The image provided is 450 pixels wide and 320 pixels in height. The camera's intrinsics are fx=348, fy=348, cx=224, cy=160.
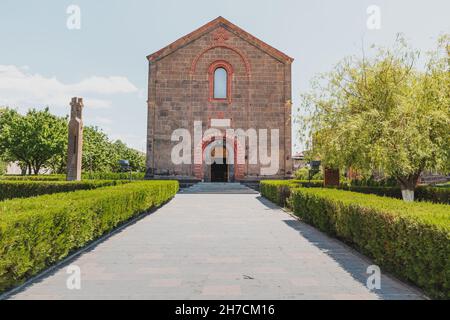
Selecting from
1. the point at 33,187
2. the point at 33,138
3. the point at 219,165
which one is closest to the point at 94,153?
the point at 33,138

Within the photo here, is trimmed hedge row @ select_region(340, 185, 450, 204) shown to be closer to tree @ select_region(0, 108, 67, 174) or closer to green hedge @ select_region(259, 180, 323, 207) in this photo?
green hedge @ select_region(259, 180, 323, 207)

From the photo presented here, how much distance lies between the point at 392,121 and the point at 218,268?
9057mm

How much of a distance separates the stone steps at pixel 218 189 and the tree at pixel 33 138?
16832 mm

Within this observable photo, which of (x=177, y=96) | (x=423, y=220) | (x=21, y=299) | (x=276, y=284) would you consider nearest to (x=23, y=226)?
(x=21, y=299)

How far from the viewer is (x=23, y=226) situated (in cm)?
509

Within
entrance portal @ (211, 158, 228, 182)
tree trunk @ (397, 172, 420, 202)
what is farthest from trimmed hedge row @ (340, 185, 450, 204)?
entrance portal @ (211, 158, 228, 182)

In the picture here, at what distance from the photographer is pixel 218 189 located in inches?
1013

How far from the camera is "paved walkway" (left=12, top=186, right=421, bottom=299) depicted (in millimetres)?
4922

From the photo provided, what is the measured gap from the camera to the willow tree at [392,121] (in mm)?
11258

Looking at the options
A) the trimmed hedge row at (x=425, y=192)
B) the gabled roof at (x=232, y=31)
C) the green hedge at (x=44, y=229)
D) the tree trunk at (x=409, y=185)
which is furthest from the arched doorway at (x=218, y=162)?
the green hedge at (x=44, y=229)
